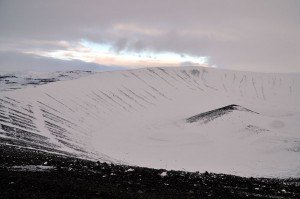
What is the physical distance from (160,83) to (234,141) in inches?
2790

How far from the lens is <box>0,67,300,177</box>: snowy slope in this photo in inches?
1566

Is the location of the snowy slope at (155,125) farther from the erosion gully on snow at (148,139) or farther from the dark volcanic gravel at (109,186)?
the dark volcanic gravel at (109,186)

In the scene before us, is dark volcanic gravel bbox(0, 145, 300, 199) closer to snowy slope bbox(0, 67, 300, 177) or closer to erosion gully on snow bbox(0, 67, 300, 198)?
erosion gully on snow bbox(0, 67, 300, 198)

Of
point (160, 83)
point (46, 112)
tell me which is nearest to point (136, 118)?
point (46, 112)

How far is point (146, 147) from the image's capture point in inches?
2061

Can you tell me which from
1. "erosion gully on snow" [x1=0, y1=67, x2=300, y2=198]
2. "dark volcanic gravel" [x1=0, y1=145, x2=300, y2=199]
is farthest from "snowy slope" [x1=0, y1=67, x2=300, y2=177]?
"dark volcanic gravel" [x1=0, y1=145, x2=300, y2=199]

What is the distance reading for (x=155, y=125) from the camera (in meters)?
73.1

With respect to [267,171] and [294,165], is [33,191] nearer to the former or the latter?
[267,171]

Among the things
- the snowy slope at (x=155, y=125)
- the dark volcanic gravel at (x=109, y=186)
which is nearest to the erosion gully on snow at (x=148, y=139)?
the dark volcanic gravel at (x=109, y=186)

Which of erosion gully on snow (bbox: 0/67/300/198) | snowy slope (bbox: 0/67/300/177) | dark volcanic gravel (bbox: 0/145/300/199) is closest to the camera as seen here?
dark volcanic gravel (bbox: 0/145/300/199)

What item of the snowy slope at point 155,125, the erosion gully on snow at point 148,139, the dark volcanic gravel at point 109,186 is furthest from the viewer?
the snowy slope at point 155,125

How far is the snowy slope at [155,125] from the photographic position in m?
39.8

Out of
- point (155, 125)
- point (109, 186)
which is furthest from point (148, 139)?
point (109, 186)

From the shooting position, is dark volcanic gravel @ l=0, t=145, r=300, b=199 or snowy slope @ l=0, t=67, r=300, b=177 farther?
snowy slope @ l=0, t=67, r=300, b=177
